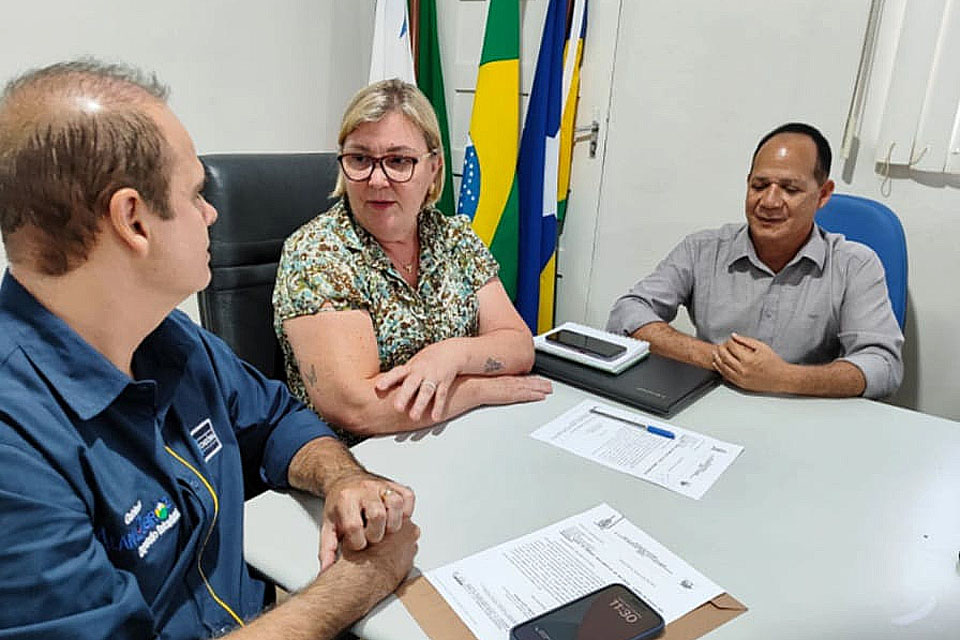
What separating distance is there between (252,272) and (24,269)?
73 cm

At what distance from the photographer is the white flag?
107 inches

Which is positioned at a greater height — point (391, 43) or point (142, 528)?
point (391, 43)

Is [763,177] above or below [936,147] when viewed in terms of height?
below

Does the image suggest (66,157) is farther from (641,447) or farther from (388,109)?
(641,447)

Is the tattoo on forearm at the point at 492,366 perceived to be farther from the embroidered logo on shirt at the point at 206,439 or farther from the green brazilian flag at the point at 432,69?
the green brazilian flag at the point at 432,69

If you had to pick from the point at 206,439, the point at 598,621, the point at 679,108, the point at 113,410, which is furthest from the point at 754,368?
the point at 679,108

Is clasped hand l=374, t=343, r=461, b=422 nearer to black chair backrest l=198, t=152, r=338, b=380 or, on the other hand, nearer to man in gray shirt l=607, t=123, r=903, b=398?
black chair backrest l=198, t=152, r=338, b=380

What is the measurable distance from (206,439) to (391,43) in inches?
88.9

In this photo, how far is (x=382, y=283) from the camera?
137 centimetres

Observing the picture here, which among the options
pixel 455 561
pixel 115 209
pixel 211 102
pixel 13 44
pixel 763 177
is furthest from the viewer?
pixel 211 102

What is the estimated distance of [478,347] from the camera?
4.48 ft

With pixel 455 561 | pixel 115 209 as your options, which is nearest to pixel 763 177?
pixel 455 561

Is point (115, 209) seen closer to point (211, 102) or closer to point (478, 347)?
point (478, 347)

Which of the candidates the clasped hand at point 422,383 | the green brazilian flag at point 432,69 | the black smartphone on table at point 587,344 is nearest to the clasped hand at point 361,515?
the clasped hand at point 422,383
